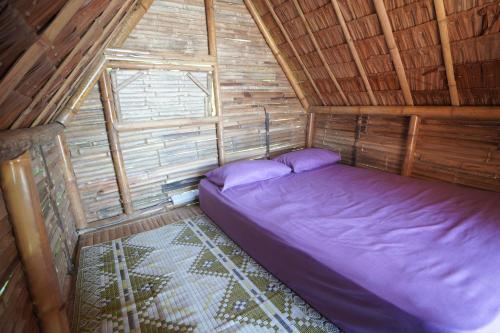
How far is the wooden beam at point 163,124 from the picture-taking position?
251cm

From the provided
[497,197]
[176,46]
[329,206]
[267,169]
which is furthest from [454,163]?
[176,46]

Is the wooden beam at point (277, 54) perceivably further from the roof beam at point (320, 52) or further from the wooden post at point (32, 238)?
the wooden post at point (32, 238)

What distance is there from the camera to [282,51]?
3.25 m

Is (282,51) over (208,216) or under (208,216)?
over

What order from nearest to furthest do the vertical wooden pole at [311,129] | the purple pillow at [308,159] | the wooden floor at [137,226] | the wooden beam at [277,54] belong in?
the wooden floor at [137,226]
the purple pillow at [308,159]
the wooden beam at [277,54]
the vertical wooden pole at [311,129]

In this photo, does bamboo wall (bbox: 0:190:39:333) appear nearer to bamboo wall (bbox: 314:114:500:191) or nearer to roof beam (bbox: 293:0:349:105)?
roof beam (bbox: 293:0:349:105)

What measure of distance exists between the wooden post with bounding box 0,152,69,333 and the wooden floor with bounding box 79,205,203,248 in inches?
60.5

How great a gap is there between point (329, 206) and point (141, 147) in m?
2.03

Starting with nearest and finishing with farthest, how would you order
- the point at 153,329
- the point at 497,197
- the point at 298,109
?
1. the point at 153,329
2. the point at 497,197
3. the point at 298,109

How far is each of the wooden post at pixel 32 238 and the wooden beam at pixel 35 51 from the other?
244 millimetres

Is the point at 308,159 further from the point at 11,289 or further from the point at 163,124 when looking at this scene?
the point at 11,289

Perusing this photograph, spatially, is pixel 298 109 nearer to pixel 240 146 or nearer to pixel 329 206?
pixel 240 146

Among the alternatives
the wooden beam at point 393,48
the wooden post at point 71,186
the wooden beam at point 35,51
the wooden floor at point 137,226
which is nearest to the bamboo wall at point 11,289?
the wooden beam at point 35,51

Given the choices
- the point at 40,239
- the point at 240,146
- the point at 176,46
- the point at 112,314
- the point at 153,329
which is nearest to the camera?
the point at 40,239
